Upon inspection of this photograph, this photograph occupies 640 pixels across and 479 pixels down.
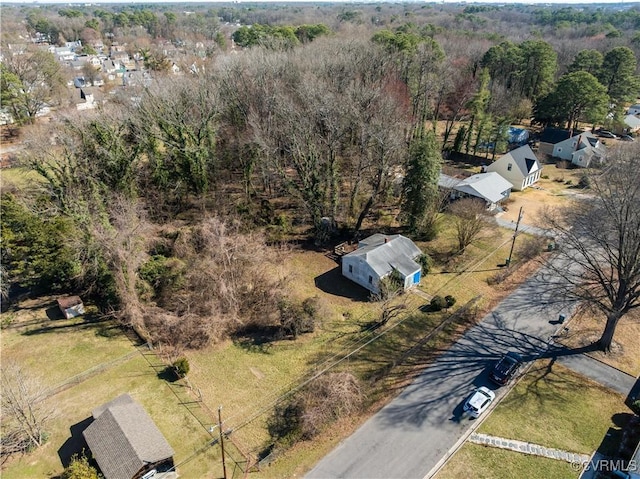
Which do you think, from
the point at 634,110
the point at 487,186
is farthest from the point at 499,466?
the point at 634,110

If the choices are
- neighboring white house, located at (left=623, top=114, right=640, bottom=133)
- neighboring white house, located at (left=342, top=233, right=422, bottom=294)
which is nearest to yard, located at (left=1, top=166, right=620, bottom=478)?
neighboring white house, located at (left=342, top=233, right=422, bottom=294)

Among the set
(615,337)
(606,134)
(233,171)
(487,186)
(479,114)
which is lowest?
(615,337)

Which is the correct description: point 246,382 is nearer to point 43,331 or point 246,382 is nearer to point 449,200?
point 43,331

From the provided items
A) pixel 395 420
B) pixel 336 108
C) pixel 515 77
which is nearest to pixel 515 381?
pixel 395 420

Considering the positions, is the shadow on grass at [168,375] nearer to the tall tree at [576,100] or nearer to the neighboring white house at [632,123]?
the tall tree at [576,100]

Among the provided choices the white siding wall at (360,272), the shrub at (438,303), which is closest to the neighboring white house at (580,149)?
the shrub at (438,303)

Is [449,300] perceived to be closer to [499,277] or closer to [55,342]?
[499,277]
